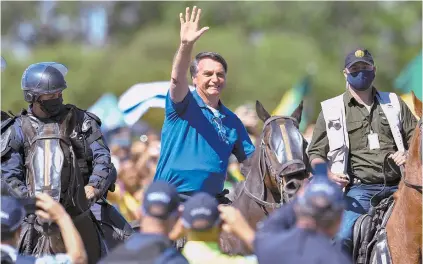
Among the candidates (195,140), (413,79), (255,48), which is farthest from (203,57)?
(255,48)

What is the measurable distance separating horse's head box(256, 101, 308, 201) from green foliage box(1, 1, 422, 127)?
35.3m

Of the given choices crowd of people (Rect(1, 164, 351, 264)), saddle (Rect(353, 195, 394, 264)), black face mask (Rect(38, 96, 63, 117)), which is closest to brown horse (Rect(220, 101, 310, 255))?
saddle (Rect(353, 195, 394, 264))

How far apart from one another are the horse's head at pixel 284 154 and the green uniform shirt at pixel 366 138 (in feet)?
3.24

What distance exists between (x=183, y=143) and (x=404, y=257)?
7.86 feet

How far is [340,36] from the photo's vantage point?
274ft

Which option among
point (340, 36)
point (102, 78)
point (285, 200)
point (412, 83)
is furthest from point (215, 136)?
point (340, 36)

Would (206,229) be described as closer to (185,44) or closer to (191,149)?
(185,44)

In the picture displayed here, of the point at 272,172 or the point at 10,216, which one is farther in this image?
the point at 272,172

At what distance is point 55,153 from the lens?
1010 cm

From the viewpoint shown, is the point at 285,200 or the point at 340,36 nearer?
the point at 285,200

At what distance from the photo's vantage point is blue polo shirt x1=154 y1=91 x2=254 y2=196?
1142cm

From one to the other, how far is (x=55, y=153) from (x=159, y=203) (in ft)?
7.75

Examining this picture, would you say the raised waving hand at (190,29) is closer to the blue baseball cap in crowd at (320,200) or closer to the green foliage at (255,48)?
the blue baseball cap in crowd at (320,200)

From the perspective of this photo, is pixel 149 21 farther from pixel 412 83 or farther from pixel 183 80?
pixel 183 80
